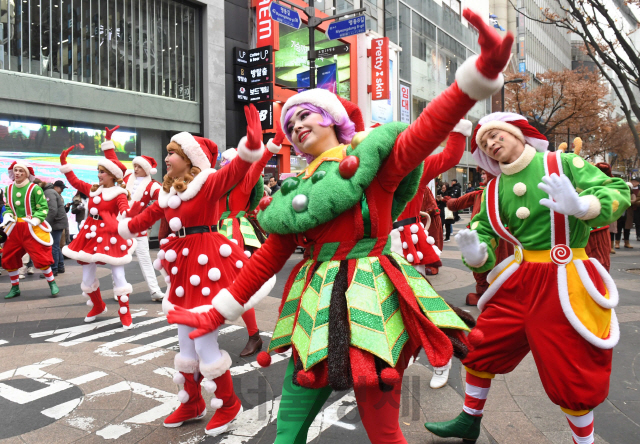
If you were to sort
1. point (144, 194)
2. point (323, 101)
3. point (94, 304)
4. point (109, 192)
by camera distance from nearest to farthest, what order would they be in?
1. point (323, 101)
2. point (144, 194)
3. point (109, 192)
4. point (94, 304)

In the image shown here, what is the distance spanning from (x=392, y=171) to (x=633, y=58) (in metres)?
10.3

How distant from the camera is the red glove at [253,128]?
3082 mm

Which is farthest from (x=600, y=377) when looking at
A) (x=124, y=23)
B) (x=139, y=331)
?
(x=124, y=23)

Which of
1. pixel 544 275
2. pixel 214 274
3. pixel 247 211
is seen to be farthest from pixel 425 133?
pixel 247 211

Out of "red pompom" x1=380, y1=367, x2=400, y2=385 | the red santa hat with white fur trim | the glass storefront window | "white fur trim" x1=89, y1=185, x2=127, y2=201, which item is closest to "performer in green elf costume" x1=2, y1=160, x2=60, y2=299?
"white fur trim" x1=89, y1=185, x2=127, y2=201

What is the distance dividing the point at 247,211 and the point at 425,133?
4037 mm

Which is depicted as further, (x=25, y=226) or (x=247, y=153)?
(x=25, y=226)

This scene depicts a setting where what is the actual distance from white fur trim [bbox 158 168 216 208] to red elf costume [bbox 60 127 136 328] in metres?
2.50

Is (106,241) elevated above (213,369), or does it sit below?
above

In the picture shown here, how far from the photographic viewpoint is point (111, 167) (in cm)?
588

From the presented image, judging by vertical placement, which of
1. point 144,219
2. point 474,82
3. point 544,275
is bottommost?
point 544,275

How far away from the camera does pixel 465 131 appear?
298cm

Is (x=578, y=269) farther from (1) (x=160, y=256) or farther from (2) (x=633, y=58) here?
(2) (x=633, y=58)

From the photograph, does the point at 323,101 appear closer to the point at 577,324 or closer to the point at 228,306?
the point at 228,306
